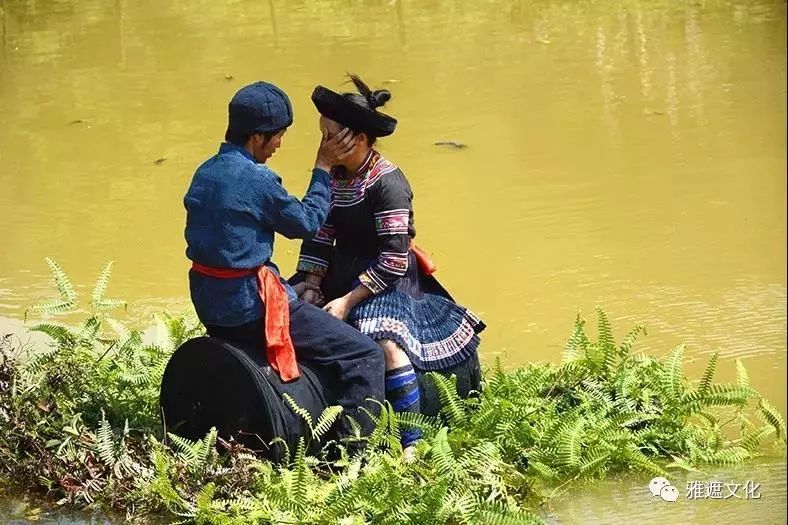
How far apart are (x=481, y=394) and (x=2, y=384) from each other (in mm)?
1824

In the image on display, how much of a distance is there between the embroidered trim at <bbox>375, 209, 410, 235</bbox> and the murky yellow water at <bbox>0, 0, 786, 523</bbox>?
1252 mm

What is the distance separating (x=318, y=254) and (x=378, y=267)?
1.17 feet

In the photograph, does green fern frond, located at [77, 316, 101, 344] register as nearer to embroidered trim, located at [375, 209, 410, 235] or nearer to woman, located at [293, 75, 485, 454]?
woman, located at [293, 75, 485, 454]

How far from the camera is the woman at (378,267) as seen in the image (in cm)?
421

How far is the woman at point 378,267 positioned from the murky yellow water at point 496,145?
901 mm

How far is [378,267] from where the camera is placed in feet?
13.9

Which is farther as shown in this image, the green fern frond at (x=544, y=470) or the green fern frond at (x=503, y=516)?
the green fern frond at (x=544, y=470)

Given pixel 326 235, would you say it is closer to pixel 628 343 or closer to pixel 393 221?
pixel 393 221

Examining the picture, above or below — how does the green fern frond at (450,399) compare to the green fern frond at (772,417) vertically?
above

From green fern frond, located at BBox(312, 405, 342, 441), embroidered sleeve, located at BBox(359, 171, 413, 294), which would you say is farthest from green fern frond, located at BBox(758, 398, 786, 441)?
green fern frond, located at BBox(312, 405, 342, 441)

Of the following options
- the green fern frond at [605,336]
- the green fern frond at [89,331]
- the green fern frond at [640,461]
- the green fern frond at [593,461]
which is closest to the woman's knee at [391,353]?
the green fern frond at [593,461]

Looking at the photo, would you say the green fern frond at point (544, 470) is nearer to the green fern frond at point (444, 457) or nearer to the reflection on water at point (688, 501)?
the reflection on water at point (688, 501)

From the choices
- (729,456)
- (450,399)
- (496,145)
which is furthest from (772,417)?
(496,145)

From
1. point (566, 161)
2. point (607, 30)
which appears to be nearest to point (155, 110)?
point (566, 161)
